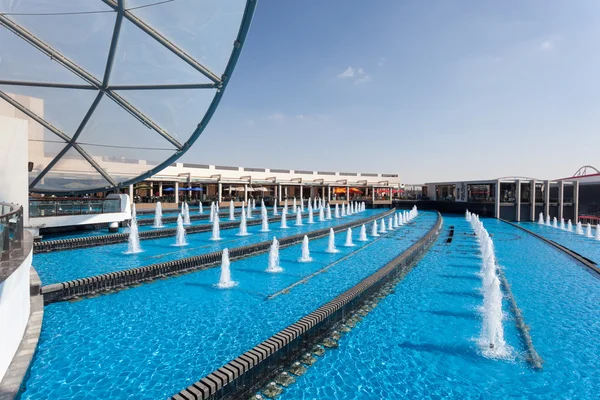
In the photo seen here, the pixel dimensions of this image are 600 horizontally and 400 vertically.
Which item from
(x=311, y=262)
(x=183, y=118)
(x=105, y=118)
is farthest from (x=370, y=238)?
(x=105, y=118)

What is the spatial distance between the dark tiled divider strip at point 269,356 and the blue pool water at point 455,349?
0.46m

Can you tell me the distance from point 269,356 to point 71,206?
49.8ft

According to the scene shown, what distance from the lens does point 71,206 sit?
15.5m

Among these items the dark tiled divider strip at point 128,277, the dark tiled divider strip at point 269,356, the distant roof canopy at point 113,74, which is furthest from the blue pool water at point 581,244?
the distant roof canopy at point 113,74

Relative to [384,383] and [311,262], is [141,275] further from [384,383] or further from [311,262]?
[384,383]

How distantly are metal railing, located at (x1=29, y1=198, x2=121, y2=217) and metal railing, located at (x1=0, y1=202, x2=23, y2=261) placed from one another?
9853 millimetres

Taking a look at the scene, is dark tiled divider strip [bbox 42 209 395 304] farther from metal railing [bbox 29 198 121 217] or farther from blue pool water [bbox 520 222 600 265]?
blue pool water [bbox 520 222 600 265]

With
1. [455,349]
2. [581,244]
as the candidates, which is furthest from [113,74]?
[581,244]

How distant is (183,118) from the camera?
12.9 m

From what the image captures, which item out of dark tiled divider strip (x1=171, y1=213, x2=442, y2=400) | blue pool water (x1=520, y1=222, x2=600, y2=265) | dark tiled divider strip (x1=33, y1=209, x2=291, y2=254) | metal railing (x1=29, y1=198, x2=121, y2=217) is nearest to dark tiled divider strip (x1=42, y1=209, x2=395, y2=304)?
dark tiled divider strip (x1=171, y1=213, x2=442, y2=400)

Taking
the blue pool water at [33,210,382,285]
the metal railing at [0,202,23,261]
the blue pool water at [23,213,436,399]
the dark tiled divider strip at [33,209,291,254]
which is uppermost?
the metal railing at [0,202,23,261]

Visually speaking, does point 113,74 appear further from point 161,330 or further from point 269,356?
point 269,356

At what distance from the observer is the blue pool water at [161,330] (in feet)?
14.5

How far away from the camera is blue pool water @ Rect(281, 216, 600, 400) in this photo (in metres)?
4.44
